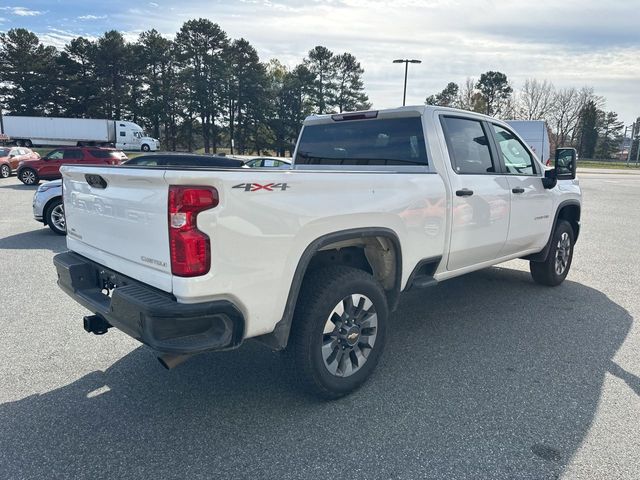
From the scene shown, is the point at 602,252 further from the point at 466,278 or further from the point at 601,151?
the point at 601,151

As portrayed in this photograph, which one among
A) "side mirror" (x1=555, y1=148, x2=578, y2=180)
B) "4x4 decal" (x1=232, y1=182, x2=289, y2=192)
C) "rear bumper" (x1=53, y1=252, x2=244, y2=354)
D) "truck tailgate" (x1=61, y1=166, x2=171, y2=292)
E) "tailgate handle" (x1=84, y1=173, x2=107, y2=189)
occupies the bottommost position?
"rear bumper" (x1=53, y1=252, x2=244, y2=354)

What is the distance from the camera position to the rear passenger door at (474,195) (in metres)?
3.88

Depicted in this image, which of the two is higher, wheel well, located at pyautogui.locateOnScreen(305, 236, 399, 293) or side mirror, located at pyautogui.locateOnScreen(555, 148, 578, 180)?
side mirror, located at pyautogui.locateOnScreen(555, 148, 578, 180)

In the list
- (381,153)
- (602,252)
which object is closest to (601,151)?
(602,252)

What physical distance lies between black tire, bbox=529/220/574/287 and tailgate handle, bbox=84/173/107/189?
4920 millimetres

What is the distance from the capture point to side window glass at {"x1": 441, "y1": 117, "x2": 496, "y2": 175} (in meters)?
3.96

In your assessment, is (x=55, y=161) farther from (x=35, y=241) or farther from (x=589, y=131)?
(x=589, y=131)

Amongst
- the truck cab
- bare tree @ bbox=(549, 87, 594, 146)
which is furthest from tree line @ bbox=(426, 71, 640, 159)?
the truck cab

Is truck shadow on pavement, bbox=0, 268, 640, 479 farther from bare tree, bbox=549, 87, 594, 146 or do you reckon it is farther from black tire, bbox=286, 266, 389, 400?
bare tree, bbox=549, 87, 594, 146

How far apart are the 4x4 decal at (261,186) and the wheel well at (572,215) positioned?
439 cm

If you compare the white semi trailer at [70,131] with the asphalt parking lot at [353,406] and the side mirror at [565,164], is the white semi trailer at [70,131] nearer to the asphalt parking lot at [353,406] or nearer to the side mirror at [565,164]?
the asphalt parking lot at [353,406]

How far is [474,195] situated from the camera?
3.97 m

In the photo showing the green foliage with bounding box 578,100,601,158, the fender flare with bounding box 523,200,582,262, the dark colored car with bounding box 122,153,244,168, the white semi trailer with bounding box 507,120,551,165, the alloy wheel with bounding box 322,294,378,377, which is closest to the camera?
the alloy wheel with bounding box 322,294,378,377

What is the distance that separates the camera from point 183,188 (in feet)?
7.48
